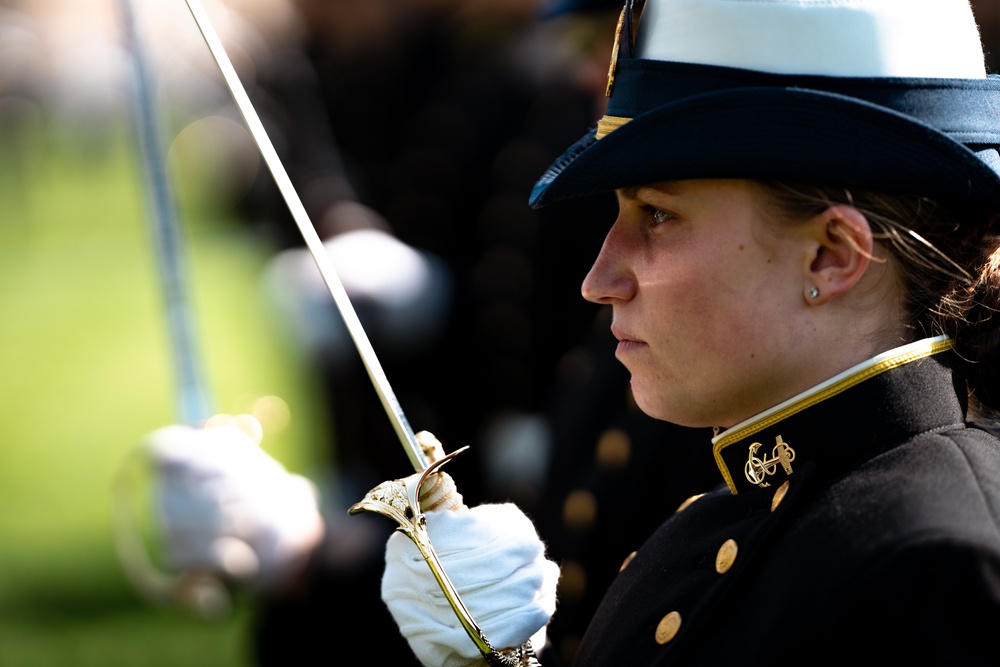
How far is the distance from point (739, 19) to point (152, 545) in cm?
452

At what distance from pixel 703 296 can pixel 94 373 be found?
214 inches

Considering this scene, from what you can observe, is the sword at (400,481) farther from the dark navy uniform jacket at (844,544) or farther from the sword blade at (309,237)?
the dark navy uniform jacket at (844,544)

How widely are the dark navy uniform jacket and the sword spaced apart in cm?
19

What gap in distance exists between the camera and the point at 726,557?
1.72 meters

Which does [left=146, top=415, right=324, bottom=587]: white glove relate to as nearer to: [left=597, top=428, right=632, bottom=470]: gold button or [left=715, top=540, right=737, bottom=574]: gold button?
[left=597, top=428, right=632, bottom=470]: gold button

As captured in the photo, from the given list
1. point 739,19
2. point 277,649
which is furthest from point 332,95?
point 739,19

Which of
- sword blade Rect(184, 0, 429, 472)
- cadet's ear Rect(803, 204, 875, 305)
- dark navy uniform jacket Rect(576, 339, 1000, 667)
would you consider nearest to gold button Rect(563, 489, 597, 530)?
dark navy uniform jacket Rect(576, 339, 1000, 667)

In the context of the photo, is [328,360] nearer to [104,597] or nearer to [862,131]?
[104,597]

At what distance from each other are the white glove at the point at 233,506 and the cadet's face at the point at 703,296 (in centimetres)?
158

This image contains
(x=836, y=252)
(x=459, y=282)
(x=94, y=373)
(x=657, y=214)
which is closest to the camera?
(x=836, y=252)

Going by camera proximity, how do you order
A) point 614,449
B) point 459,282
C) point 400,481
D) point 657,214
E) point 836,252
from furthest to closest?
point 459,282
point 614,449
point 400,481
point 657,214
point 836,252

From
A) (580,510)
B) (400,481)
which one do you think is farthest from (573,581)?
(400,481)

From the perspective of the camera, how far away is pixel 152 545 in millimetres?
5555

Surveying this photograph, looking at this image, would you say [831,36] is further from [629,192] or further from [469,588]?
[469,588]
